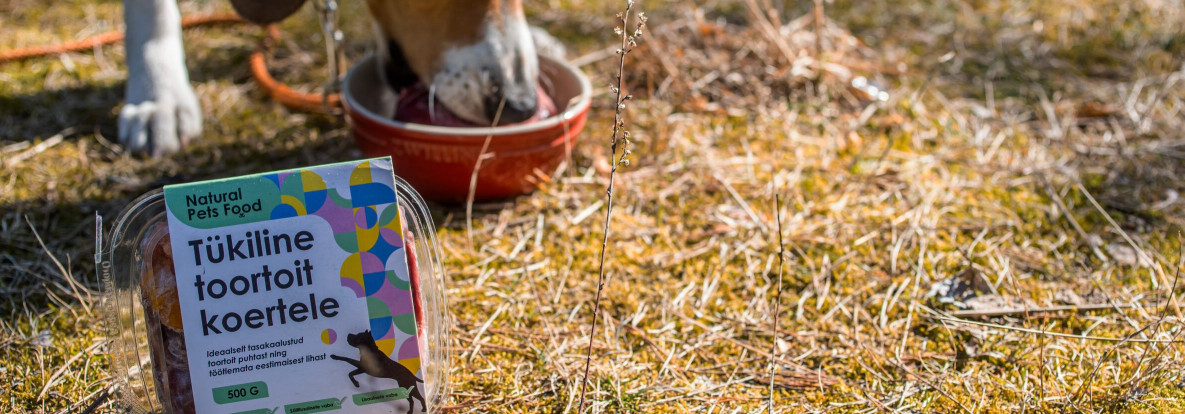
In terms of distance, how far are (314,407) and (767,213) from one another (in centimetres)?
142

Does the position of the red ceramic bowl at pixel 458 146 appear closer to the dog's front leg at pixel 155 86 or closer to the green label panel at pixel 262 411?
the dog's front leg at pixel 155 86

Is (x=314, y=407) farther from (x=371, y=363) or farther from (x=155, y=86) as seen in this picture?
(x=155, y=86)

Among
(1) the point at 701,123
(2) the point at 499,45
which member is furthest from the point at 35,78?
(1) the point at 701,123

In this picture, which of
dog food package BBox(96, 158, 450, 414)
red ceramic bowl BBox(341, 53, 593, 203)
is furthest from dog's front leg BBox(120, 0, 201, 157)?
dog food package BBox(96, 158, 450, 414)

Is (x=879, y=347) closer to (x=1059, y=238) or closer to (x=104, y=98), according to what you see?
(x=1059, y=238)

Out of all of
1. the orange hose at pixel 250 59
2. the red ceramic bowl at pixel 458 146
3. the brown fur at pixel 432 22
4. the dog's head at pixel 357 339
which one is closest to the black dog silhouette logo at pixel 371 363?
the dog's head at pixel 357 339

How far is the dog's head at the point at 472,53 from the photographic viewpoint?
210cm

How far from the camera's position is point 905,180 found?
8.41 feet

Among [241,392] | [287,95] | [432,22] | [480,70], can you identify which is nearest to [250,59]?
[287,95]

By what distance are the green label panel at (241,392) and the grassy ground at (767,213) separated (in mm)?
402

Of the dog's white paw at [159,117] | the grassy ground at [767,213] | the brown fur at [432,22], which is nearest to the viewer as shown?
the grassy ground at [767,213]

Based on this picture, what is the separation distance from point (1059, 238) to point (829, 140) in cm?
76

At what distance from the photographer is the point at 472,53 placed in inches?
82.7

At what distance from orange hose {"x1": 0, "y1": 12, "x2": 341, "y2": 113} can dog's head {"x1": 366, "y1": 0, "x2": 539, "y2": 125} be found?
571mm
